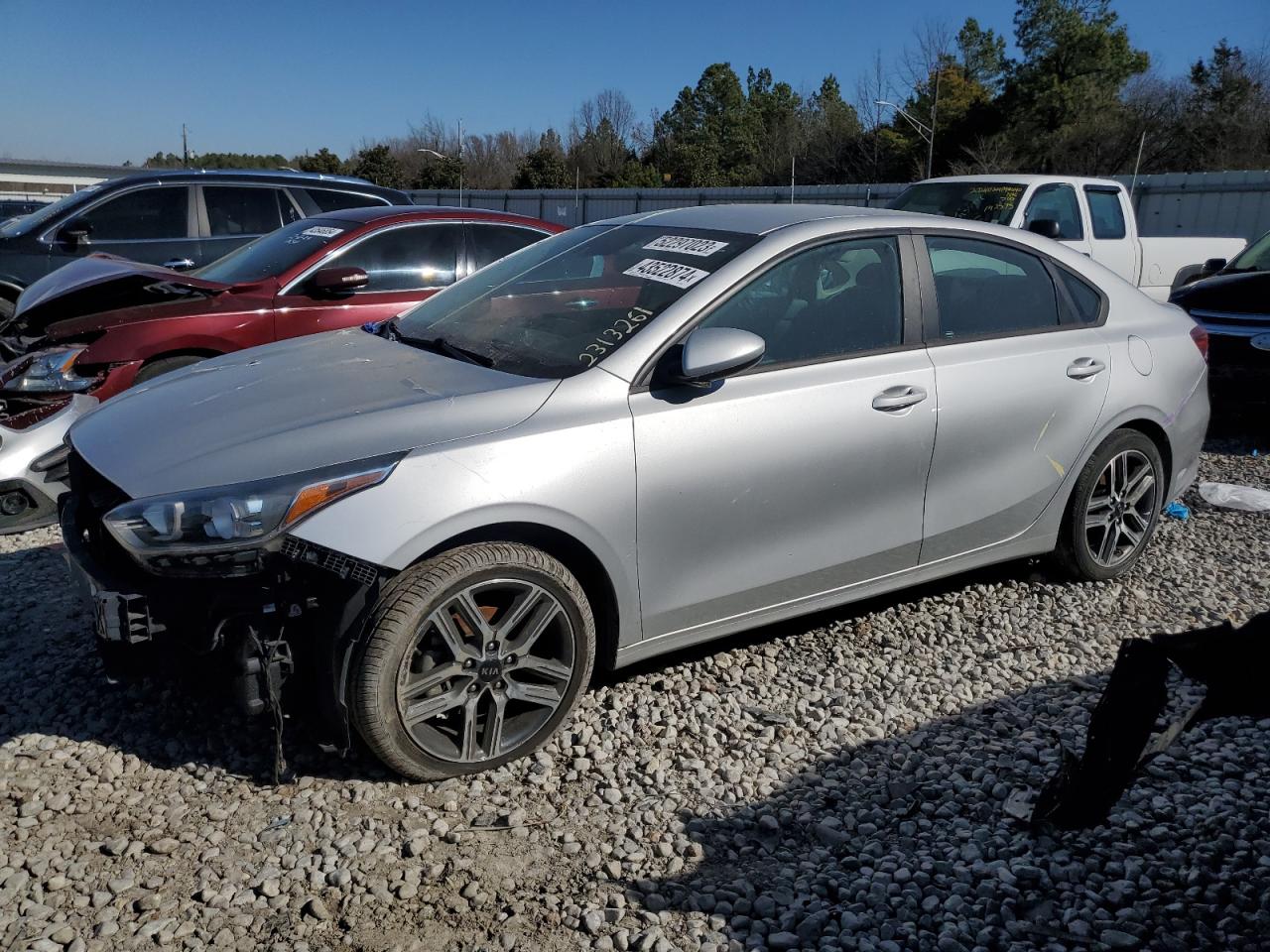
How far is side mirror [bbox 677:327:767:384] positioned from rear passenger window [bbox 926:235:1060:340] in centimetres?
113

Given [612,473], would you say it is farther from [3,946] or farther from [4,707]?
[4,707]

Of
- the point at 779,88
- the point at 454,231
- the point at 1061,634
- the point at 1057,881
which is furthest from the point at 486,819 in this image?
the point at 779,88

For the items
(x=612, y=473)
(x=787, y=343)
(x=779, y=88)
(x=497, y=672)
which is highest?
(x=779, y=88)

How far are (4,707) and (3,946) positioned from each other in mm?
1317

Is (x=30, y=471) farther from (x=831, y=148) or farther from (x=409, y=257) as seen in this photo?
→ (x=831, y=148)

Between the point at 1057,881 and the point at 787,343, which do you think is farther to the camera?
the point at 787,343

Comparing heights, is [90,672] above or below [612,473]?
below

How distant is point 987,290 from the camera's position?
4309 millimetres

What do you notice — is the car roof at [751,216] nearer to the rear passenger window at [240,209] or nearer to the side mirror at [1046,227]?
the rear passenger window at [240,209]

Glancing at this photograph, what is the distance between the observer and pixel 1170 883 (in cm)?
267

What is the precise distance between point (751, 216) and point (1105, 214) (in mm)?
8599

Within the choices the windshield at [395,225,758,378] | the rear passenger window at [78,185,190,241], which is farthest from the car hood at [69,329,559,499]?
the rear passenger window at [78,185,190,241]

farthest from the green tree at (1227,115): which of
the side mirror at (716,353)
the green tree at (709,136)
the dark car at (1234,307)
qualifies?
the side mirror at (716,353)

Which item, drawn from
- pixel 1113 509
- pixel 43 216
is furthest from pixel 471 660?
pixel 43 216
